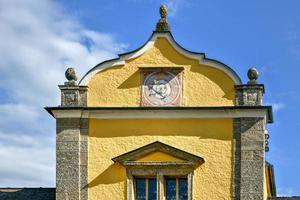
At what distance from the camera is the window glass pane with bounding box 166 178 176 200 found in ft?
79.5

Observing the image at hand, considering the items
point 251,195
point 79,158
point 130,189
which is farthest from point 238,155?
point 79,158

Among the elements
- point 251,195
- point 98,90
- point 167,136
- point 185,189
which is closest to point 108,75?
point 98,90

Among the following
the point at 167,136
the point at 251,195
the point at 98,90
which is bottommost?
the point at 251,195

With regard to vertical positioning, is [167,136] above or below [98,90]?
below

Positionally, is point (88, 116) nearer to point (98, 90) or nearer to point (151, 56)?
point (98, 90)

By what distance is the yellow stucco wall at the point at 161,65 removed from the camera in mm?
24641

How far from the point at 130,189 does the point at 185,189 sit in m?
1.71

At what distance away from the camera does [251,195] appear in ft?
78.1

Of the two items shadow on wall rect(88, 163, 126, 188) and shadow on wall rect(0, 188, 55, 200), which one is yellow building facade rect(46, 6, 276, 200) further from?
shadow on wall rect(0, 188, 55, 200)

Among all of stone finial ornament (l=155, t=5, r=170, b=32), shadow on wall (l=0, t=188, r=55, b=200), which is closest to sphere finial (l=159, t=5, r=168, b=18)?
stone finial ornament (l=155, t=5, r=170, b=32)

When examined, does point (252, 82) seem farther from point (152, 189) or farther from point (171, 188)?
point (152, 189)

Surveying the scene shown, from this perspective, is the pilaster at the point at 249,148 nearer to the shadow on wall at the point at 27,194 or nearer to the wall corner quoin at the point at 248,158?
the wall corner quoin at the point at 248,158

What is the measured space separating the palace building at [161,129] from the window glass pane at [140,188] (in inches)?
1.2

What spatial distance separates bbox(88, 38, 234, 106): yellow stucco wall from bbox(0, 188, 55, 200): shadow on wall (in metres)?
3.60
